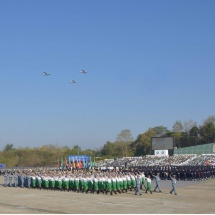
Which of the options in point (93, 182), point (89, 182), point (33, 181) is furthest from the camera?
point (33, 181)

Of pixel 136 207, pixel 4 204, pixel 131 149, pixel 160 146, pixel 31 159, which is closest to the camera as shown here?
pixel 136 207

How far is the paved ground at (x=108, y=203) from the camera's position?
52.5 feet

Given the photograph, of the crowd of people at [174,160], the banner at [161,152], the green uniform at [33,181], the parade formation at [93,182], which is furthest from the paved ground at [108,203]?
the banner at [161,152]

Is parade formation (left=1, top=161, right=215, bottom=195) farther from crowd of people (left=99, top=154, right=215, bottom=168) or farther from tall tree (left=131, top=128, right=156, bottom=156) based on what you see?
tall tree (left=131, top=128, right=156, bottom=156)

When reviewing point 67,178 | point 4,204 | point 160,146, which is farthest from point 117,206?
point 160,146

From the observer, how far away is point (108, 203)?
18.2 meters

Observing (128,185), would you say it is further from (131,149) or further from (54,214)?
(131,149)

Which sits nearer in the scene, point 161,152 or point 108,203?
point 108,203

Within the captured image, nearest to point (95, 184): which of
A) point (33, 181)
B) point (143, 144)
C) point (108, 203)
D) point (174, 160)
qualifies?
point (108, 203)

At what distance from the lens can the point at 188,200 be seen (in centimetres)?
1934

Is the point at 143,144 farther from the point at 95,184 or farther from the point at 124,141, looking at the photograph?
the point at 95,184

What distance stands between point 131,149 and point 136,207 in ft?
275

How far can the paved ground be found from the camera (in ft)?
52.5

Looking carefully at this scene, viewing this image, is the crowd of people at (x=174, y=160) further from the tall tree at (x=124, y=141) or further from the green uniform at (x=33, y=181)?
the tall tree at (x=124, y=141)
